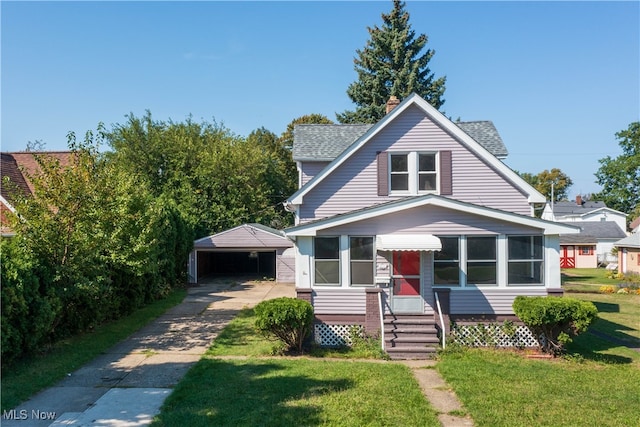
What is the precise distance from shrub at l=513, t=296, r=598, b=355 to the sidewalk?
8581mm

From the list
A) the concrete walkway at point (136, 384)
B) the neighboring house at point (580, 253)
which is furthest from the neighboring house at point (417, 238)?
the neighboring house at point (580, 253)

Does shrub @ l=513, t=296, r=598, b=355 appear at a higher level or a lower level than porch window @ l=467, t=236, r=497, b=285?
lower

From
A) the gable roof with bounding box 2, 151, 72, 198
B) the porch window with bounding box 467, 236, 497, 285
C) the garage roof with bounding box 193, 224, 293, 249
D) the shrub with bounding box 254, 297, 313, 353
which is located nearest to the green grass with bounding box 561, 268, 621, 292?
the porch window with bounding box 467, 236, 497, 285

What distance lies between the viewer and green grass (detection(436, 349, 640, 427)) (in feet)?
22.8

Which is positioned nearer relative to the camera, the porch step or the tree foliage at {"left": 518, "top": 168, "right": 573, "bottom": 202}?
the porch step

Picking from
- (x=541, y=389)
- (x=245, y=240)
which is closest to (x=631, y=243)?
(x=245, y=240)

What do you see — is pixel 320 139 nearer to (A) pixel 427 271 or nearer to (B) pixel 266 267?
(A) pixel 427 271

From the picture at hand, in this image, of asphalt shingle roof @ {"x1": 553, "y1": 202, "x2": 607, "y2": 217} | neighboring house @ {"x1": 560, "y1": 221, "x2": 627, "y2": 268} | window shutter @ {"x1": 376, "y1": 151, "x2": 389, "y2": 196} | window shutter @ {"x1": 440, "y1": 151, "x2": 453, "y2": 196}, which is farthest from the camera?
asphalt shingle roof @ {"x1": 553, "y1": 202, "x2": 607, "y2": 217}

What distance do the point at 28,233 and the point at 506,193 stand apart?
44.7ft

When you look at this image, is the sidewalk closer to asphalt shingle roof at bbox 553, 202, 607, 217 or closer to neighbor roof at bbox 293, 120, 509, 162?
neighbor roof at bbox 293, 120, 509, 162

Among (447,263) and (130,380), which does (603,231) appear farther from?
(130,380)

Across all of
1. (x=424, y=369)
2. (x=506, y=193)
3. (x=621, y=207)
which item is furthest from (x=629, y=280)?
(x=621, y=207)

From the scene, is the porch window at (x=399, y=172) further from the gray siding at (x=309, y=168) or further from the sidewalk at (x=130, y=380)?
the sidewalk at (x=130, y=380)

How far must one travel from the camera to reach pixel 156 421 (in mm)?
6797
